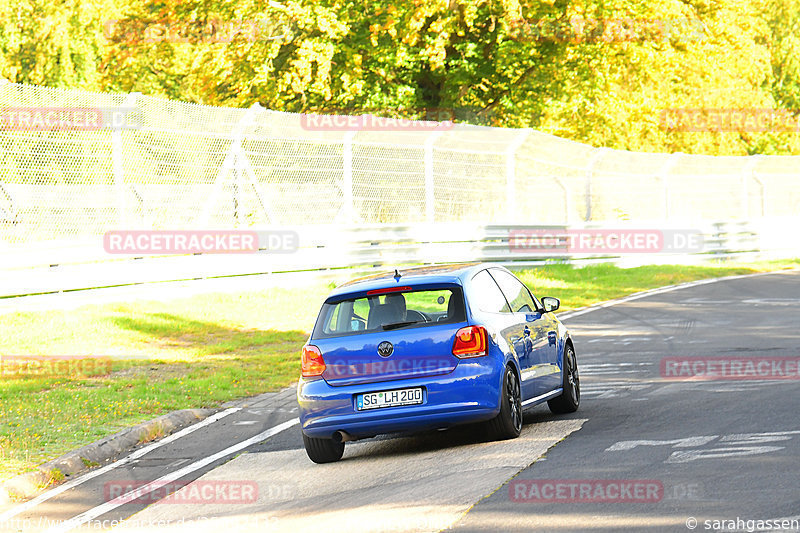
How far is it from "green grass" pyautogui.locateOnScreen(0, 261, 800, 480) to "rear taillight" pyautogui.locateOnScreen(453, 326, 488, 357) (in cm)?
335

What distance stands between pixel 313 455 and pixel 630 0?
27.4 meters

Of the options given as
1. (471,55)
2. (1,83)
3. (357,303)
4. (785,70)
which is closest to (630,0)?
(471,55)

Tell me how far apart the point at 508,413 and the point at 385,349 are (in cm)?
105

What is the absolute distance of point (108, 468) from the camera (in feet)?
30.8

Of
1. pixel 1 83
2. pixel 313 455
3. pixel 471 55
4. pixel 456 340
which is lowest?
pixel 313 455

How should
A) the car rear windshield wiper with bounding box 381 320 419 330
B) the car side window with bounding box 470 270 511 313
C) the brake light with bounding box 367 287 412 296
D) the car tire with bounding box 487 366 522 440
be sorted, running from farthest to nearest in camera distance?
the car side window with bounding box 470 270 511 313, the brake light with bounding box 367 287 412 296, the car rear windshield wiper with bounding box 381 320 419 330, the car tire with bounding box 487 366 522 440

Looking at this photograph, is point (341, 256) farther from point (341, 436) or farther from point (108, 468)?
point (341, 436)

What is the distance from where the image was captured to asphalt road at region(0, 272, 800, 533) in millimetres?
6602

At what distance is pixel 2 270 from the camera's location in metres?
16.8

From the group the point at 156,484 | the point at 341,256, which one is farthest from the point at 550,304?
the point at 341,256

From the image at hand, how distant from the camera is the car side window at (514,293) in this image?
1016cm

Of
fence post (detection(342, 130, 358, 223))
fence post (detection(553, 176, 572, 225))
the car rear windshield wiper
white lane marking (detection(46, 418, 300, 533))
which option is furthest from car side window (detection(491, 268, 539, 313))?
fence post (detection(553, 176, 572, 225))

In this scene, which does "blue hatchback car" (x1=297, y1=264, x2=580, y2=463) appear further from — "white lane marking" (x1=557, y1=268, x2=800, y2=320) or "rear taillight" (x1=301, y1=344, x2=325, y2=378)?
"white lane marking" (x1=557, y1=268, x2=800, y2=320)

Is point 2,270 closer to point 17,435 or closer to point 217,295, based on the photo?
point 217,295
